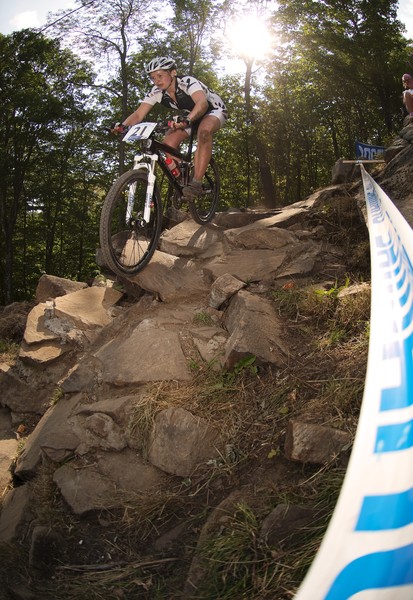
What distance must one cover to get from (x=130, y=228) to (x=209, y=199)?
7.65 feet

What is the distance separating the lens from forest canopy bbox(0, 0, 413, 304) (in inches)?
726

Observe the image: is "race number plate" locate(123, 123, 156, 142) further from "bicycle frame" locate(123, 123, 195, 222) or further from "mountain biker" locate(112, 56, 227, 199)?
"mountain biker" locate(112, 56, 227, 199)

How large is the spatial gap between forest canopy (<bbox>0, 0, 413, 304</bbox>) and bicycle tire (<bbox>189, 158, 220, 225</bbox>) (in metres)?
12.3

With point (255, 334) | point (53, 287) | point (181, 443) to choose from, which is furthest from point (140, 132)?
point (181, 443)

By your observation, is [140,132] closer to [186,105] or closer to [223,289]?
[186,105]

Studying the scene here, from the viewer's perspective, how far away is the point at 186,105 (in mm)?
6133

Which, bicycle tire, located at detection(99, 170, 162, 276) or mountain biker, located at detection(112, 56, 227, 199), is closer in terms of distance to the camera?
bicycle tire, located at detection(99, 170, 162, 276)

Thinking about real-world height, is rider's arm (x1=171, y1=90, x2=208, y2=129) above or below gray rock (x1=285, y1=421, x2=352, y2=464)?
above

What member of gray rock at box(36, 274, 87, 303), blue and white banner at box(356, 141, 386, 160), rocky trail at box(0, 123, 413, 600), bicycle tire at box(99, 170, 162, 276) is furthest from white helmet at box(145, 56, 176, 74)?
blue and white banner at box(356, 141, 386, 160)

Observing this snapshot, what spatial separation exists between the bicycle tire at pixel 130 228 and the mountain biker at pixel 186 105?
26.1 inches

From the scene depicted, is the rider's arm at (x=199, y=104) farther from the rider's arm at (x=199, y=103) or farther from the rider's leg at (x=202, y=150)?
the rider's leg at (x=202, y=150)

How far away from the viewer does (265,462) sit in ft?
10.4

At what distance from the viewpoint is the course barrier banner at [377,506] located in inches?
27.5

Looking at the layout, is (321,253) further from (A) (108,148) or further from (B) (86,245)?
(B) (86,245)
